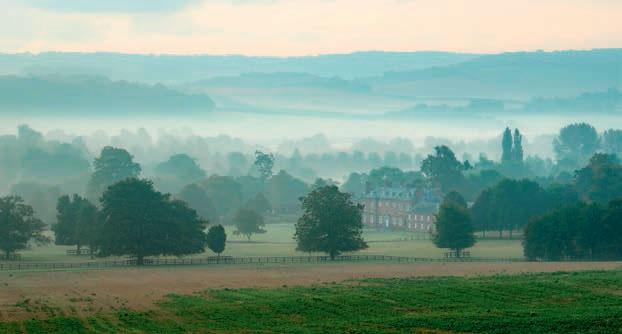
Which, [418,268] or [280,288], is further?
[418,268]

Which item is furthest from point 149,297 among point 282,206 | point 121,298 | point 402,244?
point 282,206

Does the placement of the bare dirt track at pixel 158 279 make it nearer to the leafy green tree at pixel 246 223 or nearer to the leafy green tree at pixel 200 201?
the leafy green tree at pixel 246 223

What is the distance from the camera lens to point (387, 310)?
7231 cm

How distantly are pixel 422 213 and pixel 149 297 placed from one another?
9553 cm

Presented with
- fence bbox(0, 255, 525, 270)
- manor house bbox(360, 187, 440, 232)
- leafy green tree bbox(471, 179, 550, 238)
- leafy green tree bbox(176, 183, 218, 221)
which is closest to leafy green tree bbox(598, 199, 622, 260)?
fence bbox(0, 255, 525, 270)

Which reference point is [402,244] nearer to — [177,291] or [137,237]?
[137,237]

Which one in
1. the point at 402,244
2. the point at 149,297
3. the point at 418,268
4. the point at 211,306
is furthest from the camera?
the point at 402,244

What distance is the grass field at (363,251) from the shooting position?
12631 centimetres

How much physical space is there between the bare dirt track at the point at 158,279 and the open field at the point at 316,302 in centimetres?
10

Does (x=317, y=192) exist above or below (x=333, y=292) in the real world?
above

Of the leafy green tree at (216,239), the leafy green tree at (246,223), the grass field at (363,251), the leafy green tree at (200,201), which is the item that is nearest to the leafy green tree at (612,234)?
the grass field at (363,251)

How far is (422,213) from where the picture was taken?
172750 millimetres

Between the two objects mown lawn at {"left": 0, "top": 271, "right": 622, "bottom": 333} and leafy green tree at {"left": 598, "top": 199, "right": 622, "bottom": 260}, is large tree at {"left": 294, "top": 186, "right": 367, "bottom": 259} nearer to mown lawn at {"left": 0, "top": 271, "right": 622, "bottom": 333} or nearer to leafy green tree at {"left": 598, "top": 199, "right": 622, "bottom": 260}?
leafy green tree at {"left": 598, "top": 199, "right": 622, "bottom": 260}

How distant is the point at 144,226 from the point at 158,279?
19.5m
